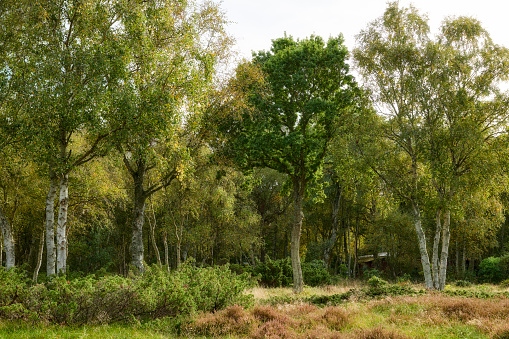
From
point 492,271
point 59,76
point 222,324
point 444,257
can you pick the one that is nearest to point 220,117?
point 59,76

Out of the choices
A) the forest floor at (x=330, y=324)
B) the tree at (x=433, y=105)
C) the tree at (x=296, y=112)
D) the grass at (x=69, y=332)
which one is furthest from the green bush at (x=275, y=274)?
the grass at (x=69, y=332)

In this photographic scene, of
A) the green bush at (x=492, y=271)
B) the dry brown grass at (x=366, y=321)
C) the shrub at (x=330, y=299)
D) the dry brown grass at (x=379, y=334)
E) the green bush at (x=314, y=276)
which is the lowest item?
the green bush at (x=492, y=271)

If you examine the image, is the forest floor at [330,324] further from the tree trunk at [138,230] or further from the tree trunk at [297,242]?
the tree trunk at [297,242]

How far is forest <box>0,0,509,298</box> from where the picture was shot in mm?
12609

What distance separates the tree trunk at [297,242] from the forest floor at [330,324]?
8.39 meters

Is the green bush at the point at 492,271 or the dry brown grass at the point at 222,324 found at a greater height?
the dry brown grass at the point at 222,324

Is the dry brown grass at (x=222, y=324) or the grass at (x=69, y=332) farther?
the dry brown grass at (x=222, y=324)

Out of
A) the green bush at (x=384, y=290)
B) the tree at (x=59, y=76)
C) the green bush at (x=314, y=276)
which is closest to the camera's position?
the tree at (x=59, y=76)

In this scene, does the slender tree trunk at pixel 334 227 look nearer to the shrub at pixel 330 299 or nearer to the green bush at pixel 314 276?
the green bush at pixel 314 276

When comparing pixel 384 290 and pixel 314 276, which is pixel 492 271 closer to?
pixel 314 276

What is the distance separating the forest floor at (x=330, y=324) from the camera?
776 cm

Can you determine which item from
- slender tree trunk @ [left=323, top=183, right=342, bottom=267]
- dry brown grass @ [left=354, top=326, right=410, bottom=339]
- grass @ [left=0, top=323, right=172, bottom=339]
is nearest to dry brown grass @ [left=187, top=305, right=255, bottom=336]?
grass @ [left=0, top=323, right=172, bottom=339]

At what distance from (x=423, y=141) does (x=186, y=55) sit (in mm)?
12650

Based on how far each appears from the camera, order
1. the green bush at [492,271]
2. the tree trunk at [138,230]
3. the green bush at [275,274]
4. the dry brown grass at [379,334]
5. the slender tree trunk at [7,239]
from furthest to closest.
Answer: the green bush at [492,271], the green bush at [275,274], the slender tree trunk at [7,239], the tree trunk at [138,230], the dry brown grass at [379,334]
